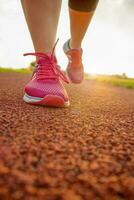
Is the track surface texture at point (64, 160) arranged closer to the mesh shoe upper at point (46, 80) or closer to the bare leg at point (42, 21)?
the mesh shoe upper at point (46, 80)

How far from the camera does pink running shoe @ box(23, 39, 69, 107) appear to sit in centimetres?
214

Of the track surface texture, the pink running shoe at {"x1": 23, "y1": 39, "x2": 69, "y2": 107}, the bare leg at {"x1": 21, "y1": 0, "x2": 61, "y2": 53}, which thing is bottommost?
the track surface texture

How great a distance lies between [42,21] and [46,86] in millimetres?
485

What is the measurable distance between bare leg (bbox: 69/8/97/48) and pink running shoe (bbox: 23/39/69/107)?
564mm

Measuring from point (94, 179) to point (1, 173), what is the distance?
0.77 ft

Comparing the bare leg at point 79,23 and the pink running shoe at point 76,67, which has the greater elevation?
the bare leg at point 79,23

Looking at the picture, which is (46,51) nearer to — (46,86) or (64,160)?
(46,86)

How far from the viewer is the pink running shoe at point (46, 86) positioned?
214 centimetres

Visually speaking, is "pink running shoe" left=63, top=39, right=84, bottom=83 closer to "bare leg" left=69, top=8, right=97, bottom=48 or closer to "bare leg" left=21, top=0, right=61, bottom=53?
"bare leg" left=69, top=8, right=97, bottom=48

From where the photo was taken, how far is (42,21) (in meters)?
2.38

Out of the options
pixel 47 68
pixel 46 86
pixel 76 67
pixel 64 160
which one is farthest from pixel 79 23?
pixel 64 160

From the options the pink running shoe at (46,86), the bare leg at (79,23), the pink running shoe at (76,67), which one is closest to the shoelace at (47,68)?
the pink running shoe at (46,86)

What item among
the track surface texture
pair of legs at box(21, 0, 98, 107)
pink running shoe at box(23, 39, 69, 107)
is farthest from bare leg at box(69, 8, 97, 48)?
the track surface texture

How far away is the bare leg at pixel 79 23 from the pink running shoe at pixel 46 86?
0.56m
